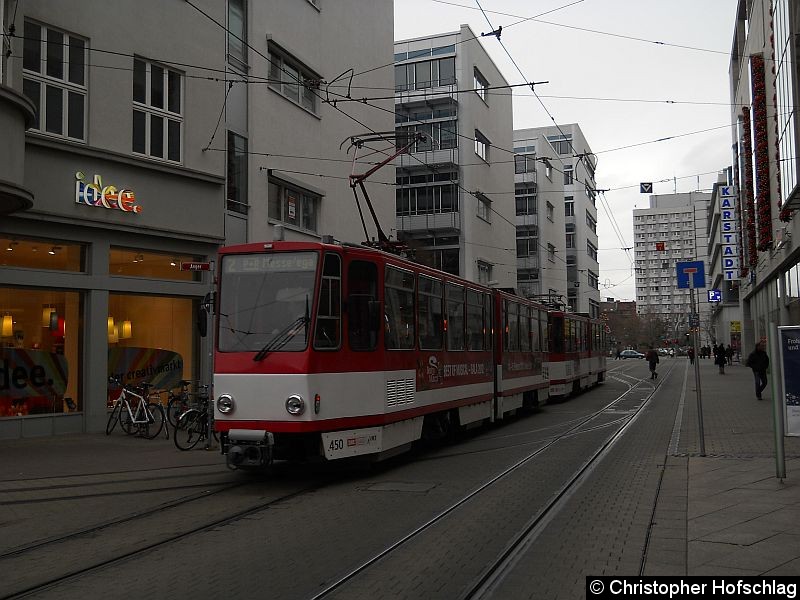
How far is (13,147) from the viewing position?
1337 cm

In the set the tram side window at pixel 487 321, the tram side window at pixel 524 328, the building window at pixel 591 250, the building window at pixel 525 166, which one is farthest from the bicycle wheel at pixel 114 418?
the building window at pixel 591 250

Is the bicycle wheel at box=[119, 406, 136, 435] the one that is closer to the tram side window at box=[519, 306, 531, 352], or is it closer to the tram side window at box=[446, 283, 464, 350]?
the tram side window at box=[446, 283, 464, 350]

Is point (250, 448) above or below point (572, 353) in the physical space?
below

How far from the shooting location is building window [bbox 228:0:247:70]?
20812 millimetres

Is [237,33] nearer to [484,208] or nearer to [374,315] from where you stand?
[374,315]

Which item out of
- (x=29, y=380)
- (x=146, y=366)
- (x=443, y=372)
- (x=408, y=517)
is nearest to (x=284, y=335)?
(x=408, y=517)

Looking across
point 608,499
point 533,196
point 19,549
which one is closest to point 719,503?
point 608,499

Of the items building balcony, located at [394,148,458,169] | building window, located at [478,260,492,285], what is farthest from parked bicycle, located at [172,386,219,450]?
building window, located at [478,260,492,285]

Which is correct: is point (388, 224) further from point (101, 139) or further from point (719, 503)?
point (719, 503)

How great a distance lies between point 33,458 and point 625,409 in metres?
15.7

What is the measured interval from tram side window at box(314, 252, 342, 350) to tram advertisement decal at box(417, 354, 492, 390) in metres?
2.46

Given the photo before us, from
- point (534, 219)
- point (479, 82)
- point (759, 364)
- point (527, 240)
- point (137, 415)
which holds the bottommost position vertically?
point (137, 415)

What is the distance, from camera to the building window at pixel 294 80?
2270cm

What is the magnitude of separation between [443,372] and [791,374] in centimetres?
563
